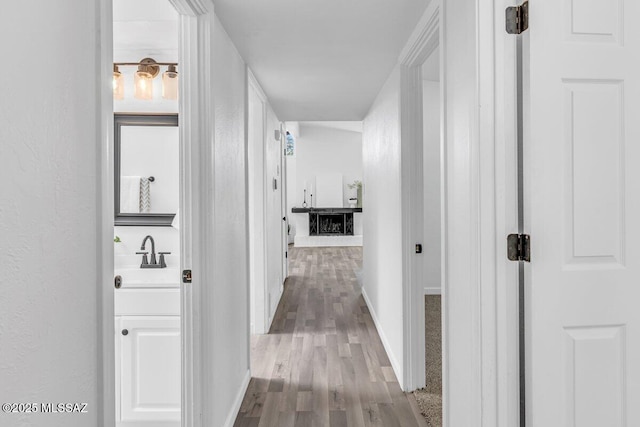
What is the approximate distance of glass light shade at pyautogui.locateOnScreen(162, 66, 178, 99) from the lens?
249 centimetres

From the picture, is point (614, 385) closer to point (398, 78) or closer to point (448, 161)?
point (448, 161)

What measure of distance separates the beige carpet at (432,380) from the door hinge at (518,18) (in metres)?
1.98

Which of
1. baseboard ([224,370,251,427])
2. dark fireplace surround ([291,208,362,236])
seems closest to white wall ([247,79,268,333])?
baseboard ([224,370,251,427])

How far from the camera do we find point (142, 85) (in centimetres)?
249

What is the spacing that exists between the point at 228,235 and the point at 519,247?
1514 mm

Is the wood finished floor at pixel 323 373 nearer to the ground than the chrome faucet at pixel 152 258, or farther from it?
nearer to the ground

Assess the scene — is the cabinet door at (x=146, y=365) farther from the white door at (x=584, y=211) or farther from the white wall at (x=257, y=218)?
the white wall at (x=257, y=218)

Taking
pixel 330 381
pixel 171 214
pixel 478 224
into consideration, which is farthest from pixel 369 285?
pixel 478 224

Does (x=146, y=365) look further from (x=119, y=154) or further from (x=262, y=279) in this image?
(x=262, y=279)

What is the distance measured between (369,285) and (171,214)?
2799 millimetres

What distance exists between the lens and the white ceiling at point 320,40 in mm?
2057

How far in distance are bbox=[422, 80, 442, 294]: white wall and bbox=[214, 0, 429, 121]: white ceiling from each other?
Result: 1.60m

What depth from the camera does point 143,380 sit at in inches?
83.4

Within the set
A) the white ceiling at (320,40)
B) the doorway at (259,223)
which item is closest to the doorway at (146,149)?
the white ceiling at (320,40)
